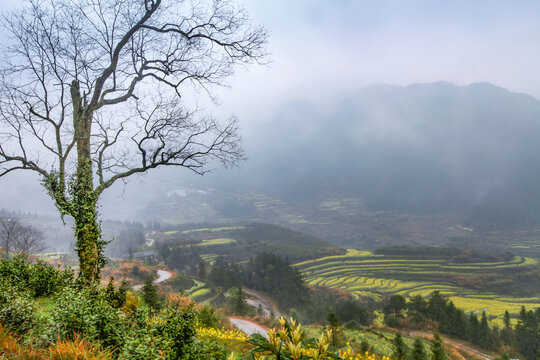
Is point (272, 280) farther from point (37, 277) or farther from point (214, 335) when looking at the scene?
point (37, 277)

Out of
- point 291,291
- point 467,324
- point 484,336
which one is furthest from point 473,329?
point 291,291

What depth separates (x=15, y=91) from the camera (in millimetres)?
7840

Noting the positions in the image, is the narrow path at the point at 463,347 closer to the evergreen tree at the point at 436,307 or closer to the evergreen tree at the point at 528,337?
the evergreen tree at the point at 436,307

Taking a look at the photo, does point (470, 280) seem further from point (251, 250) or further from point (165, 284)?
point (165, 284)

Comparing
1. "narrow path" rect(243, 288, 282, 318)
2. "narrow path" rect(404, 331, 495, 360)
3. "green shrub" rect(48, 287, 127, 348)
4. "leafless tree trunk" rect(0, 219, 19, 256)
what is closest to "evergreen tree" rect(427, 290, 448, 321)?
"narrow path" rect(404, 331, 495, 360)

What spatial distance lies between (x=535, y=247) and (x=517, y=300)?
287ft

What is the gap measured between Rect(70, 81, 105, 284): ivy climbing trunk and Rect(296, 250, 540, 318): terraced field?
→ 69.8 metres

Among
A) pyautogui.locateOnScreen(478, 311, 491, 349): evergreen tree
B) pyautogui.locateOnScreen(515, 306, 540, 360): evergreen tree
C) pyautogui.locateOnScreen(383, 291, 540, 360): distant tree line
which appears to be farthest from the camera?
pyautogui.locateOnScreen(515, 306, 540, 360): evergreen tree

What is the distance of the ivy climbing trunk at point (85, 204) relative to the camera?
772 cm

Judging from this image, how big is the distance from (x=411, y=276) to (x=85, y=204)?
338 ft

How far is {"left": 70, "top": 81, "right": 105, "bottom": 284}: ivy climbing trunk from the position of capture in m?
7.72

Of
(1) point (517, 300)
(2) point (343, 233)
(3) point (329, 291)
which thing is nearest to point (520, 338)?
(3) point (329, 291)

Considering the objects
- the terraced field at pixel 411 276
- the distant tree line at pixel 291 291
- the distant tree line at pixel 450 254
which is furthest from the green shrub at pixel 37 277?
the distant tree line at pixel 450 254

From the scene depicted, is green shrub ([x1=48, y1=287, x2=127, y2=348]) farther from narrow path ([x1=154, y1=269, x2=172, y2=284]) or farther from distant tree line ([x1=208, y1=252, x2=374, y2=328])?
narrow path ([x1=154, y1=269, x2=172, y2=284])
